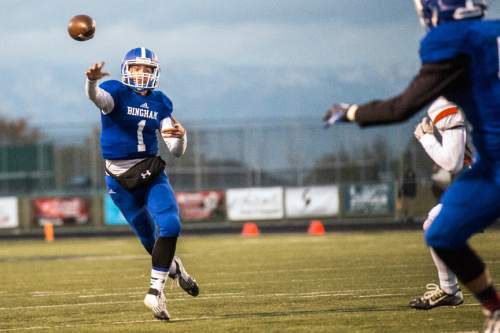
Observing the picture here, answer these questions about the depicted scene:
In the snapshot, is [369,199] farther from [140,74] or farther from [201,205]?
[140,74]

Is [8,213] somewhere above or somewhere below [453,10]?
below

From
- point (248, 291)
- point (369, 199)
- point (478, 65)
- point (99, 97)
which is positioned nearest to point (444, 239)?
point (478, 65)

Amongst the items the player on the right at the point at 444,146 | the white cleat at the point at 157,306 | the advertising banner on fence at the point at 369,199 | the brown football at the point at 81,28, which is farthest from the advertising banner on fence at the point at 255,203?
the white cleat at the point at 157,306

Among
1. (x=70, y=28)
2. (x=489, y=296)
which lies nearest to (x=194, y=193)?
(x=70, y=28)

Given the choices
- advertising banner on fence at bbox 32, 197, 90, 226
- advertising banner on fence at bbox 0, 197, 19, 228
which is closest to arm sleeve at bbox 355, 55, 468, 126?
advertising banner on fence at bbox 32, 197, 90, 226

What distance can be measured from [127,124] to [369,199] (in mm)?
21148

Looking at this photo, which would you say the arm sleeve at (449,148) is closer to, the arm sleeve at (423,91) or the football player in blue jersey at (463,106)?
the football player in blue jersey at (463,106)

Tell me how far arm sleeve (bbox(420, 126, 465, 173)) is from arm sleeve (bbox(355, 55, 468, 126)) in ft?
7.18

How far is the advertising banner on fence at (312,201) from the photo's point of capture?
2861 cm

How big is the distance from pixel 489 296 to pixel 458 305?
2.24 m

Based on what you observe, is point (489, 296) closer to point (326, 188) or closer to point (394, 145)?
point (326, 188)

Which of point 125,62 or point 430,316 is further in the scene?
point 125,62

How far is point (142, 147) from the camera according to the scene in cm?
874

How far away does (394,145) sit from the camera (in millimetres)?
32031
